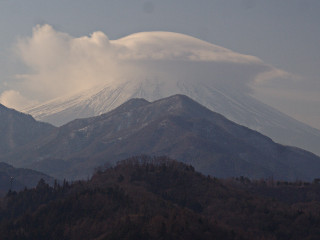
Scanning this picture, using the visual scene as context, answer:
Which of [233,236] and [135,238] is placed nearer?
[135,238]

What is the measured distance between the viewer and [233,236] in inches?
7608

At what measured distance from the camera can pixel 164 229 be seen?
185750 millimetres

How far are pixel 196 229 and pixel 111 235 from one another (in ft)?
73.4

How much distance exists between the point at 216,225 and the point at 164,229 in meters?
20.0

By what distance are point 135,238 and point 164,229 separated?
8.89 metres

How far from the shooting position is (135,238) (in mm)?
180625

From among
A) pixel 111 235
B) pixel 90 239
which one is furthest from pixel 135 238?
pixel 90 239

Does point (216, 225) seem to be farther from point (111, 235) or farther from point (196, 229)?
point (111, 235)

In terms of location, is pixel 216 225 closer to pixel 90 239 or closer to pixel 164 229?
pixel 164 229

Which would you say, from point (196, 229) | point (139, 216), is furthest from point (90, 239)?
point (196, 229)

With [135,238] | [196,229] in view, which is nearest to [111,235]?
[135,238]

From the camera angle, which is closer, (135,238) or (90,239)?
(135,238)

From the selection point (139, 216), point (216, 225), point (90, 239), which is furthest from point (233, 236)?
point (90, 239)

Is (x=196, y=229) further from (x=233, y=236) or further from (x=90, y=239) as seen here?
(x=90, y=239)
